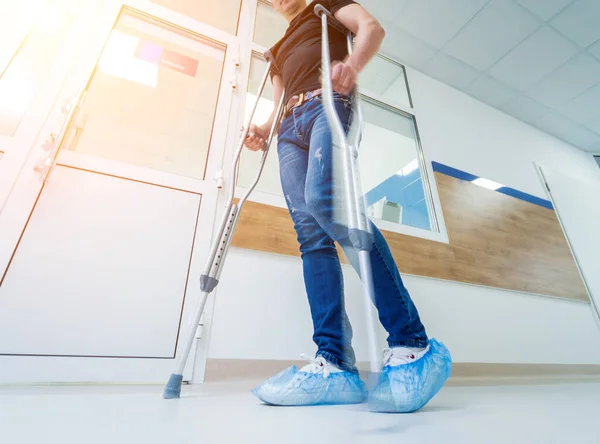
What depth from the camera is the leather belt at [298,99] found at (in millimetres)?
901

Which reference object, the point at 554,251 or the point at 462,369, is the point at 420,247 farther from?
the point at 554,251

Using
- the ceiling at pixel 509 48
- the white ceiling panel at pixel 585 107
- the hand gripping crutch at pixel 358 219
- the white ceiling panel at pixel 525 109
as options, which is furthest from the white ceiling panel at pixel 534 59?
the hand gripping crutch at pixel 358 219

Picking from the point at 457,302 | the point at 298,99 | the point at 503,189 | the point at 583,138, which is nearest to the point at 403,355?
the point at 298,99

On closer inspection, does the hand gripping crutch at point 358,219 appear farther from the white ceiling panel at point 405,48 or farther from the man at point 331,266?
the white ceiling panel at point 405,48

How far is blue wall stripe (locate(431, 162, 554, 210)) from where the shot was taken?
2.72 m

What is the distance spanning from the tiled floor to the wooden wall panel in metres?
0.97

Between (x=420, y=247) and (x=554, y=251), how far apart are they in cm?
186

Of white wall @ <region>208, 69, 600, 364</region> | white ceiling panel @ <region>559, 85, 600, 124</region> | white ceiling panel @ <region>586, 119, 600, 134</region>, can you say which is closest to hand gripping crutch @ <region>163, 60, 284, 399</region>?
white wall @ <region>208, 69, 600, 364</region>

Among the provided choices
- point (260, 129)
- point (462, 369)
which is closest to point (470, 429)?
point (260, 129)

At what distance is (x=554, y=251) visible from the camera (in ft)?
9.35

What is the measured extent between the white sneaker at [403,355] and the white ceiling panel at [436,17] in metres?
3.16

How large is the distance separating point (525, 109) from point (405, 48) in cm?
203

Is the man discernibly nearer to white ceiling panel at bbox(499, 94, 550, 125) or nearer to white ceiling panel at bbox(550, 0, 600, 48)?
white ceiling panel at bbox(550, 0, 600, 48)

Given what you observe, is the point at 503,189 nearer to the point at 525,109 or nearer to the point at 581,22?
the point at 525,109
